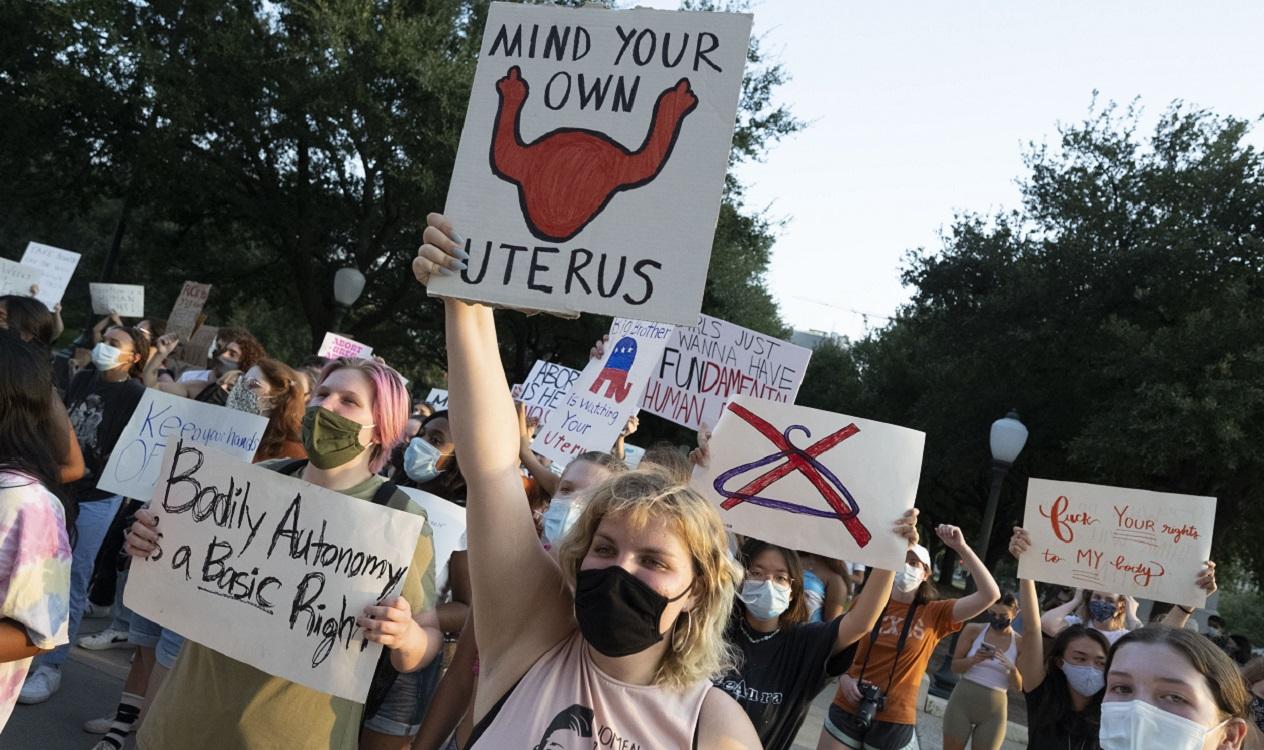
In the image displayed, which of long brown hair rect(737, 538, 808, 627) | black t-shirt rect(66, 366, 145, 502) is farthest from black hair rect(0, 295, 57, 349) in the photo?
long brown hair rect(737, 538, 808, 627)

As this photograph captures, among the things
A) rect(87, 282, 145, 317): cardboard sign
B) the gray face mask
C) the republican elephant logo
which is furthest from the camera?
rect(87, 282, 145, 317): cardboard sign

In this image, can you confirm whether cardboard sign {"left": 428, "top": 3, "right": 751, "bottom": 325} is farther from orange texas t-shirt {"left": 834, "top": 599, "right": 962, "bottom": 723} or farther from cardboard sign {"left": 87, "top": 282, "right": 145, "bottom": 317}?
cardboard sign {"left": 87, "top": 282, "right": 145, "bottom": 317}

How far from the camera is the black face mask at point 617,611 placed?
2084 millimetres

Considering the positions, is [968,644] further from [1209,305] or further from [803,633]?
[1209,305]

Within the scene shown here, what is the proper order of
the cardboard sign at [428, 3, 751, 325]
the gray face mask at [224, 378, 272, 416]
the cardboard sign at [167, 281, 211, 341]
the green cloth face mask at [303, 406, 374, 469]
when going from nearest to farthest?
the cardboard sign at [428, 3, 751, 325] < the green cloth face mask at [303, 406, 374, 469] < the gray face mask at [224, 378, 272, 416] < the cardboard sign at [167, 281, 211, 341]

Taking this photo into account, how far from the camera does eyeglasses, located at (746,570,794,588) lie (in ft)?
14.0

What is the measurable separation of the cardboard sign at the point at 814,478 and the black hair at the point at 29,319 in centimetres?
382

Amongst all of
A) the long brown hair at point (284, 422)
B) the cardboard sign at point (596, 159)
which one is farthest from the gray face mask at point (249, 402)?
the cardboard sign at point (596, 159)

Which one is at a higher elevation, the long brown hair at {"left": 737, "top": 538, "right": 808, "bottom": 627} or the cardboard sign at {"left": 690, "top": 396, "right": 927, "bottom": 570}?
the cardboard sign at {"left": 690, "top": 396, "right": 927, "bottom": 570}

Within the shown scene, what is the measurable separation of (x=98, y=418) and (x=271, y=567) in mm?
4076

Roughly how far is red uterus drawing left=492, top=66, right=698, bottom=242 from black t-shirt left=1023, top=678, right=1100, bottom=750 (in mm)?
3693

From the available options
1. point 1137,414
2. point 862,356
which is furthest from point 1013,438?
point 862,356

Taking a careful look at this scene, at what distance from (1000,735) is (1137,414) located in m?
10.8

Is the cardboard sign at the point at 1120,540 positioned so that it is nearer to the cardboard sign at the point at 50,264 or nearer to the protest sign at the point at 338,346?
the protest sign at the point at 338,346
